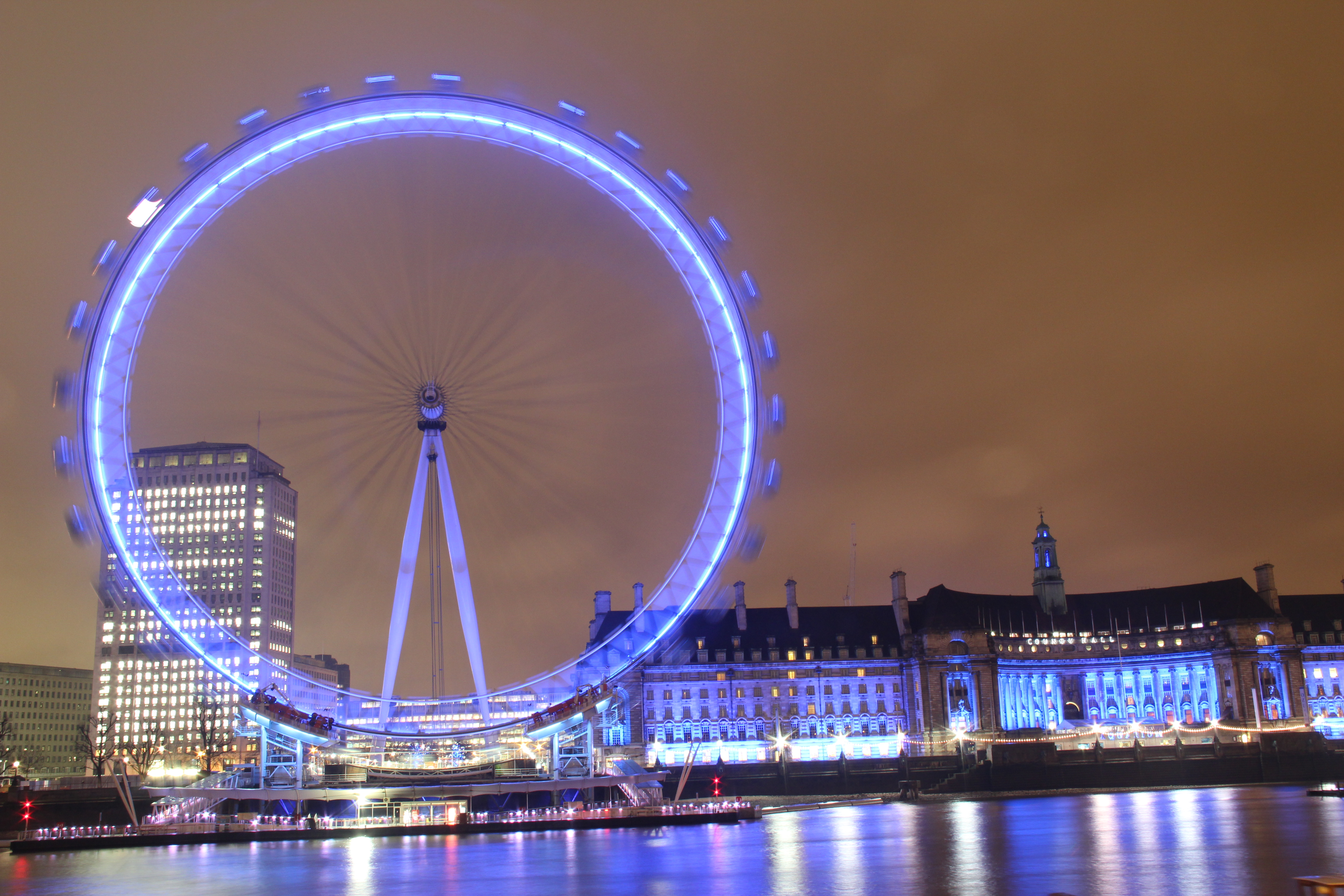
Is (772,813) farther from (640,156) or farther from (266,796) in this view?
(640,156)

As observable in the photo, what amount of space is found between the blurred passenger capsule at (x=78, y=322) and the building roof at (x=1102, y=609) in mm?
87943

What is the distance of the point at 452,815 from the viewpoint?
7431 centimetres

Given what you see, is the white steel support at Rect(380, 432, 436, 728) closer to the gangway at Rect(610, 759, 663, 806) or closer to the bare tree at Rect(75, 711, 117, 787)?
the gangway at Rect(610, 759, 663, 806)

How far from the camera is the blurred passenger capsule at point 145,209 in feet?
180

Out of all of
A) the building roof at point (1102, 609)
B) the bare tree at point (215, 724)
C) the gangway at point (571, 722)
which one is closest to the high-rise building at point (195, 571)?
the bare tree at point (215, 724)

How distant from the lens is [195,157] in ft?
181

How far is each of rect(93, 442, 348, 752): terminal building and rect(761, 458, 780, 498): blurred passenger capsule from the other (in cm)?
13445

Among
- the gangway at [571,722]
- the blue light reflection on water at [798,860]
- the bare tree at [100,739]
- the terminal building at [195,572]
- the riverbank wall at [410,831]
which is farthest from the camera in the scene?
the terminal building at [195,572]

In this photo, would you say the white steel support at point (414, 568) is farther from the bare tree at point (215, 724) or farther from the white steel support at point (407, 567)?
the bare tree at point (215, 724)

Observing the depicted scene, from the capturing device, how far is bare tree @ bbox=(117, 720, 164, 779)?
129750 mm

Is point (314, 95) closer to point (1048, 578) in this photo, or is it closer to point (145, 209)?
point (145, 209)

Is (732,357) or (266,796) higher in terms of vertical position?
(732,357)

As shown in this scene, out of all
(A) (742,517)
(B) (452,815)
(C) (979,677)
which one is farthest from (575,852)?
(C) (979,677)

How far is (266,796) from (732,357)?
36.3 metres
